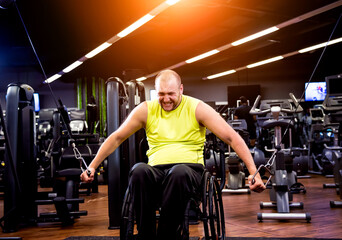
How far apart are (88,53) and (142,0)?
3.46 m

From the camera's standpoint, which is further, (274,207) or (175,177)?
(274,207)

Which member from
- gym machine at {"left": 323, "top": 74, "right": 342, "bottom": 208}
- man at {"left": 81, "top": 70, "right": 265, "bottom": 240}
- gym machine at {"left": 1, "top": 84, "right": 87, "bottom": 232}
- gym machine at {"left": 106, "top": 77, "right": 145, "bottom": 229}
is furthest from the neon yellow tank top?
gym machine at {"left": 323, "top": 74, "right": 342, "bottom": 208}

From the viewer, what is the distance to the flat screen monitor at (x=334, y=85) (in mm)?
5277

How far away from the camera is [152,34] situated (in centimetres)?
1020

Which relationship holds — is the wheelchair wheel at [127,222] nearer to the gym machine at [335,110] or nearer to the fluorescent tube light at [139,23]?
the gym machine at [335,110]

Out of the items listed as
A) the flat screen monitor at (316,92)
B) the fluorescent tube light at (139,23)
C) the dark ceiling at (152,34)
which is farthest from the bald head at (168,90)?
the flat screen monitor at (316,92)

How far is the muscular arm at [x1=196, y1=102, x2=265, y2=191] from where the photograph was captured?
2.25 m

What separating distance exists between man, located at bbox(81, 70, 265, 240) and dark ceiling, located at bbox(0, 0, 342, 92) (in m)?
4.35

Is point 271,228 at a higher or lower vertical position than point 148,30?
lower

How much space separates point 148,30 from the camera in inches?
391

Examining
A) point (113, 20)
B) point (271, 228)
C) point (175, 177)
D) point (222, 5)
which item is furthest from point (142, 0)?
point (175, 177)

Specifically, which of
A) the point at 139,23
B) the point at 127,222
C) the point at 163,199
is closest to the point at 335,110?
the point at 163,199

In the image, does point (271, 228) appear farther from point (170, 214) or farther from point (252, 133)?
point (252, 133)

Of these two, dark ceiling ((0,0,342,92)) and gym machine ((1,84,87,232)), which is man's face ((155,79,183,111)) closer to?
gym machine ((1,84,87,232))
